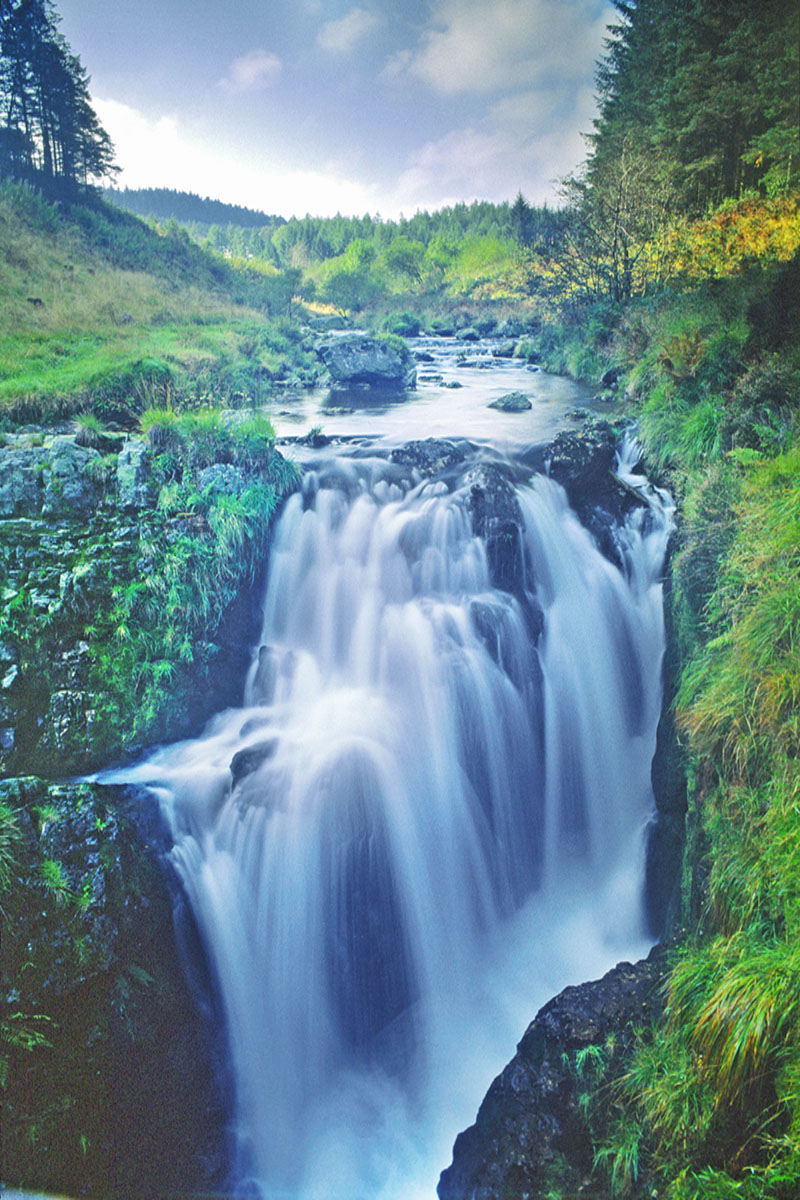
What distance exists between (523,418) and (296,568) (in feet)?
23.2

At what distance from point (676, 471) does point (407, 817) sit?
5.74m

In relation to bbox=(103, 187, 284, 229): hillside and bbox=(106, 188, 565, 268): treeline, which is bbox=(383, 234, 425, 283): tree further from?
bbox=(103, 187, 284, 229): hillside

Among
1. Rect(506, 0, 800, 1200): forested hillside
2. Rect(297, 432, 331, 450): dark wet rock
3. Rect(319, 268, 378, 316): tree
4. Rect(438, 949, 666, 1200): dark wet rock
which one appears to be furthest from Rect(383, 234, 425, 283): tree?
Rect(438, 949, 666, 1200): dark wet rock

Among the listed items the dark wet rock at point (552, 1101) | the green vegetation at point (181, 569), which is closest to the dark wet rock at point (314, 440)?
the green vegetation at point (181, 569)

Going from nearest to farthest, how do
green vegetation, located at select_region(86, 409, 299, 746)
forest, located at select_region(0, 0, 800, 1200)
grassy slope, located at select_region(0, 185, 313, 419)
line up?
1. forest, located at select_region(0, 0, 800, 1200)
2. green vegetation, located at select_region(86, 409, 299, 746)
3. grassy slope, located at select_region(0, 185, 313, 419)

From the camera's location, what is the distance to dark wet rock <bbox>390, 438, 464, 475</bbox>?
27.2 feet

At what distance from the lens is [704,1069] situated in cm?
264

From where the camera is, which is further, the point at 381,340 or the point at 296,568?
the point at 381,340

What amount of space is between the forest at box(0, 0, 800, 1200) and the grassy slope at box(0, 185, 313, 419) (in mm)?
117

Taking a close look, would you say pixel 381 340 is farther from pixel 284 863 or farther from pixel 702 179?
pixel 284 863

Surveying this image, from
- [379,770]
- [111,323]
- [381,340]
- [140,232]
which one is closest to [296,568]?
[379,770]

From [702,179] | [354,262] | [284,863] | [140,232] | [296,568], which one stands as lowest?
[284,863]

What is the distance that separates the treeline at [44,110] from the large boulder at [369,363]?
15.2m

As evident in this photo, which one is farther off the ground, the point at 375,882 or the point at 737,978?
the point at 737,978
